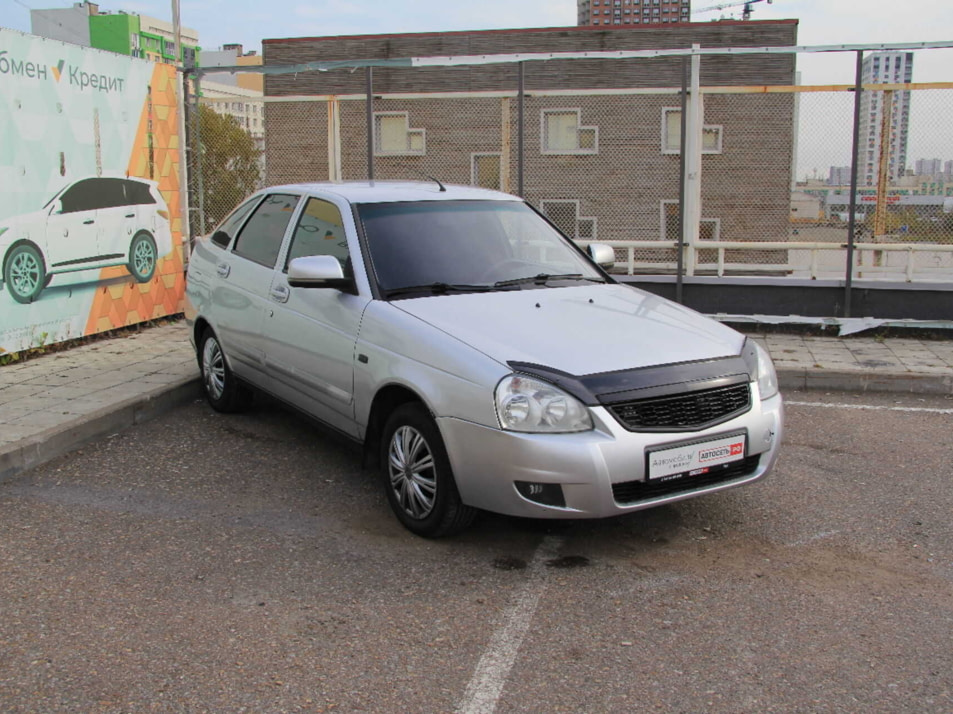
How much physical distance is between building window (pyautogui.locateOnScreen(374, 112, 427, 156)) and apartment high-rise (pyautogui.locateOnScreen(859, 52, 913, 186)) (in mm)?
4833

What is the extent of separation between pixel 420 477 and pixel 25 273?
5551mm

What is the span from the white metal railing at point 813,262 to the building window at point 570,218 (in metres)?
0.50

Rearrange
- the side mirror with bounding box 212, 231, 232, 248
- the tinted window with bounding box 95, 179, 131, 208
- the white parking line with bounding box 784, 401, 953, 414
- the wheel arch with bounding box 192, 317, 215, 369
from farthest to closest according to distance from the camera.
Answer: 1. the tinted window with bounding box 95, 179, 131, 208
2. the white parking line with bounding box 784, 401, 953, 414
3. the wheel arch with bounding box 192, 317, 215, 369
4. the side mirror with bounding box 212, 231, 232, 248

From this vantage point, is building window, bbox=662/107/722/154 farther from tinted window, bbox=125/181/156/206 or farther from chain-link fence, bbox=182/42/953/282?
tinted window, bbox=125/181/156/206

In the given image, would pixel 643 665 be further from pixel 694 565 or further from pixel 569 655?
pixel 694 565

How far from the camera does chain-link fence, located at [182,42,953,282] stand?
9648 millimetres

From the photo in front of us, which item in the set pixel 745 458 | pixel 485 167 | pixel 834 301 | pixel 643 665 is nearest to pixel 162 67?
pixel 485 167

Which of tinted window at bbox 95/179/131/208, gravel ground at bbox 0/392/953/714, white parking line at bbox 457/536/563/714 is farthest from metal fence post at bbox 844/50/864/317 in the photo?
tinted window at bbox 95/179/131/208

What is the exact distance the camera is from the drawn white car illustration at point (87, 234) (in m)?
8.32

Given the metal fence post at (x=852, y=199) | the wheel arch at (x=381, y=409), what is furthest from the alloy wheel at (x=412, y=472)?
the metal fence post at (x=852, y=199)

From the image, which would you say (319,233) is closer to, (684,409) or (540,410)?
(540,410)

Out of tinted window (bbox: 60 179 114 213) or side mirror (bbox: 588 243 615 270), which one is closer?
side mirror (bbox: 588 243 615 270)

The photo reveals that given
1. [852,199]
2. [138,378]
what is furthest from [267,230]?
[852,199]

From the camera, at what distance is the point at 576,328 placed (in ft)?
15.1
